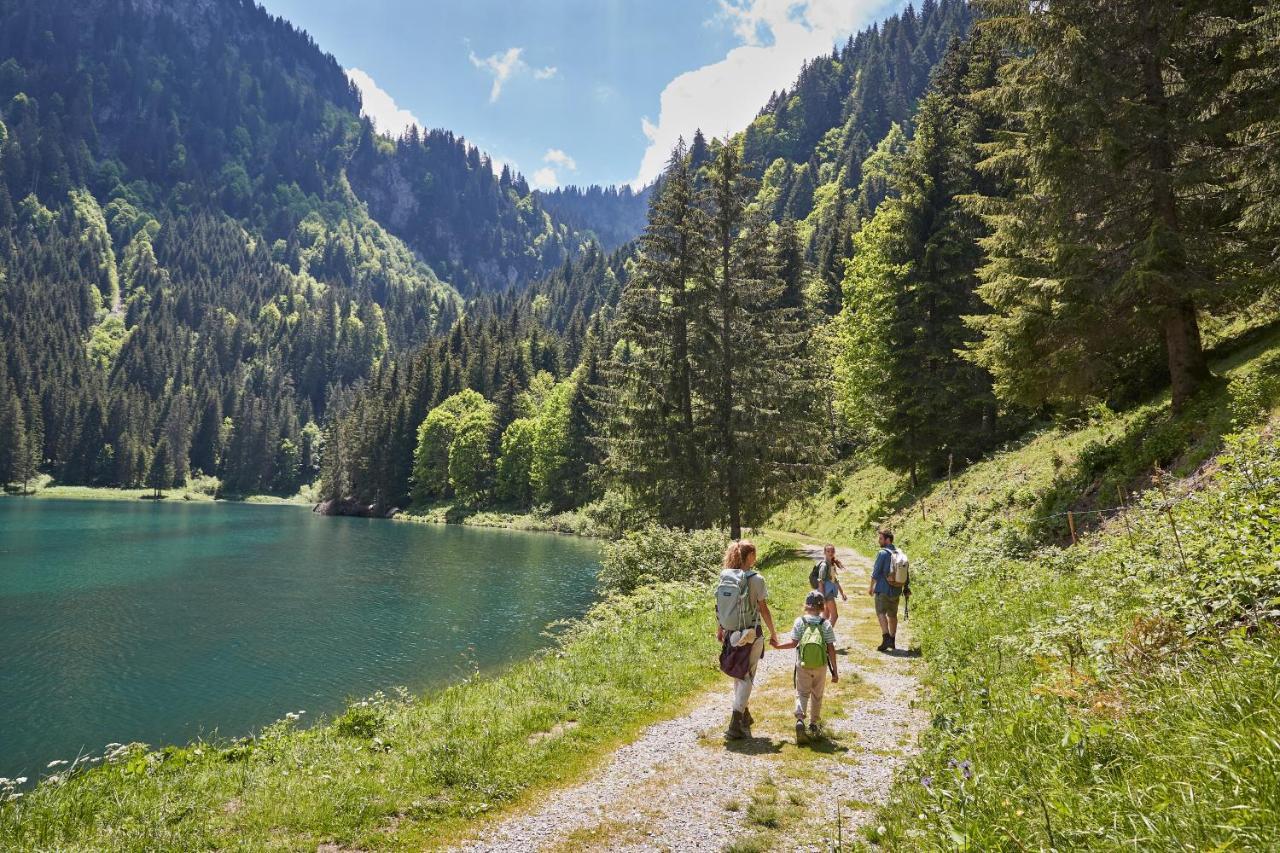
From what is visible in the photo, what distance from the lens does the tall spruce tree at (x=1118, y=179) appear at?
13969mm

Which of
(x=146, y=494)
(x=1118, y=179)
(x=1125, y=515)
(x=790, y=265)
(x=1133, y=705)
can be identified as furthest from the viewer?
(x=146, y=494)

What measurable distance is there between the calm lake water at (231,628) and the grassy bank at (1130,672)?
12.2 m

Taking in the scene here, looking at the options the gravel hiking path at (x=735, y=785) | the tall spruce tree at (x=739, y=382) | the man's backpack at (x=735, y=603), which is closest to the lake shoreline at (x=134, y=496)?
the tall spruce tree at (x=739, y=382)

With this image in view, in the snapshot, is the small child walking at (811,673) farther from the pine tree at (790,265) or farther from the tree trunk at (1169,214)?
the pine tree at (790,265)

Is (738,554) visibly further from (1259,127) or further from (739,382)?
(739,382)

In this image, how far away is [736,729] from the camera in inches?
318

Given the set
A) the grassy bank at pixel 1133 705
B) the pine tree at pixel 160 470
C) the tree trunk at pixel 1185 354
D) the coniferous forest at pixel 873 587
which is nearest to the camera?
the grassy bank at pixel 1133 705

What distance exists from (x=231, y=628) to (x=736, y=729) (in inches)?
898

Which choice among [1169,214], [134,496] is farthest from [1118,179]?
[134,496]

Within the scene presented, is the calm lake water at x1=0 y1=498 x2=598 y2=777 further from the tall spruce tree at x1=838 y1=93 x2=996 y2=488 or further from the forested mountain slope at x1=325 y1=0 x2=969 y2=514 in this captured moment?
the tall spruce tree at x1=838 y1=93 x2=996 y2=488

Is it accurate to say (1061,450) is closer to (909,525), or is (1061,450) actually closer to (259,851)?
(909,525)

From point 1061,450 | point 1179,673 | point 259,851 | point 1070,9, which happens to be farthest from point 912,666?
point 1070,9

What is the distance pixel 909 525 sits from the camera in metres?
26.4

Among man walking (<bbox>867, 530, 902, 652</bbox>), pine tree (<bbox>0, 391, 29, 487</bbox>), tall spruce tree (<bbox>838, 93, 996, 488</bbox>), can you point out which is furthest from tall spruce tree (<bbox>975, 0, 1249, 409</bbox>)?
pine tree (<bbox>0, 391, 29, 487</bbox>)
